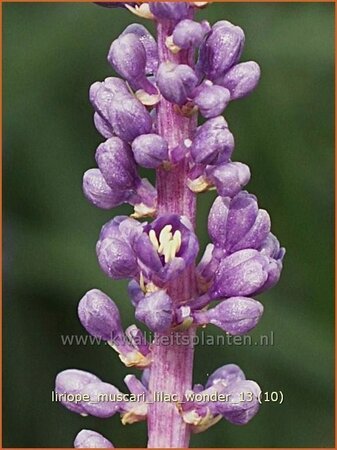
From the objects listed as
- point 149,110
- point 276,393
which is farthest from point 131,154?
point 276,393


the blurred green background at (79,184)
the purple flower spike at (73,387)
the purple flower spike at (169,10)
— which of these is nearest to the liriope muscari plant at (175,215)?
the purple flower spike at (169,10)

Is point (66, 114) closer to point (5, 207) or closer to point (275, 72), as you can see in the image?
point (5, 207)

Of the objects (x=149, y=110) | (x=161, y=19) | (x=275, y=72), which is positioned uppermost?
(x=275, y=72)

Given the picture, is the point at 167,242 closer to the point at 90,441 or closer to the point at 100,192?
the point at 100,192

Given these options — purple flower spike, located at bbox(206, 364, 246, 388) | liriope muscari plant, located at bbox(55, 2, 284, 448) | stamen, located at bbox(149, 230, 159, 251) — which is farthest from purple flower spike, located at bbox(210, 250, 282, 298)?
purple flower spike, located at bbox(206, 364, 246, 388)

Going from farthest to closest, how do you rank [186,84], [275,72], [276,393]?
[275,72]
[276,393]
[186,84]

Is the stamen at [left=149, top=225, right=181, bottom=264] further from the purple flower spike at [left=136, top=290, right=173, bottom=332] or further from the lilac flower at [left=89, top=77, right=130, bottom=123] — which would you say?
the lilac flower at [left=89, top=77, right=130, bottom=123]

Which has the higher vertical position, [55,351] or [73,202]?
[73,202]
